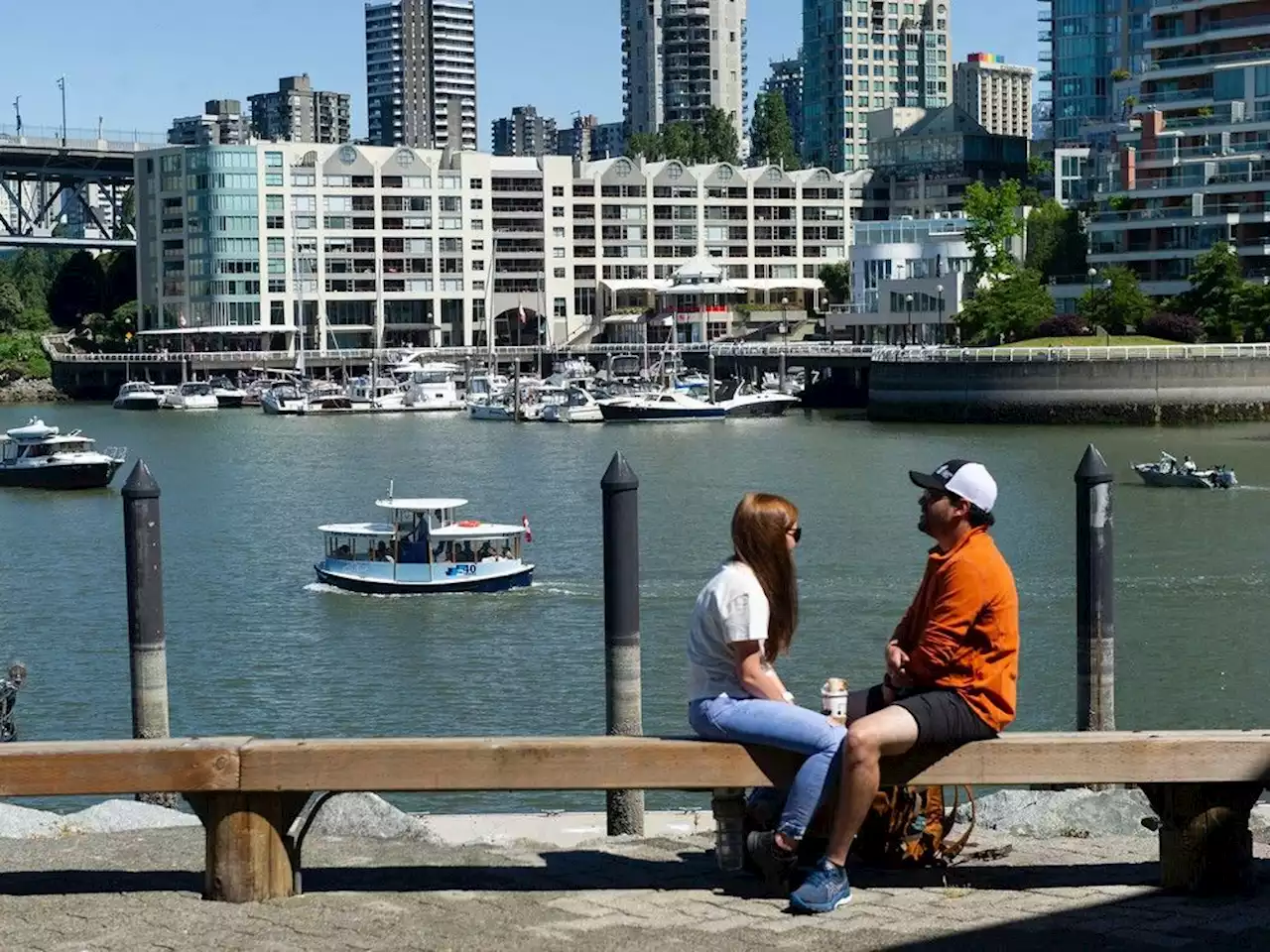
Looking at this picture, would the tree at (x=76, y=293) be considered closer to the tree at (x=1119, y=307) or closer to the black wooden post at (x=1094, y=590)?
the tree at (x=1119, y=307)

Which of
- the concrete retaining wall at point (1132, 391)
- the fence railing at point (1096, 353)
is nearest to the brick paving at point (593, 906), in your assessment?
the concrete retaining wall at point (1132, 391)

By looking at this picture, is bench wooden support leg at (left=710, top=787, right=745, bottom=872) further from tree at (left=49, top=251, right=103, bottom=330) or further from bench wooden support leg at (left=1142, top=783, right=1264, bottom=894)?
tree at (left=49, top=251, right=103, bottom=330)

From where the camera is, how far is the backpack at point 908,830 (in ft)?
28.8

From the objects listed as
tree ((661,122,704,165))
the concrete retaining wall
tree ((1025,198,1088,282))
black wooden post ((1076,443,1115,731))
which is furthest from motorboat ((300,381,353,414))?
black wooden post ((1076,443,1115,731))

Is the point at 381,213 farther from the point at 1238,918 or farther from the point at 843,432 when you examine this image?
the point at 1238,918

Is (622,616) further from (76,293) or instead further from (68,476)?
(76,293)

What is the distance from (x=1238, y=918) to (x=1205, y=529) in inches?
1373

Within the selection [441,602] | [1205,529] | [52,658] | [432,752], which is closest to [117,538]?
[441,602]

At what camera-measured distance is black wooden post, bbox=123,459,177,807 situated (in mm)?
15203

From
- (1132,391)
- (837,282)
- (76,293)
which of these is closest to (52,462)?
(1132,391)

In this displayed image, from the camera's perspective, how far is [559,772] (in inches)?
334

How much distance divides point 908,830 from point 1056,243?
112 m

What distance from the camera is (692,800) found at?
17219mm

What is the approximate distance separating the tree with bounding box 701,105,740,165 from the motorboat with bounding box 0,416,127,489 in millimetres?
112023
